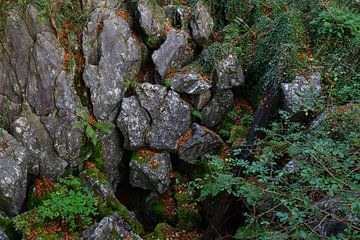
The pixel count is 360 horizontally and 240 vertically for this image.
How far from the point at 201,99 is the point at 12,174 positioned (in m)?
5.16

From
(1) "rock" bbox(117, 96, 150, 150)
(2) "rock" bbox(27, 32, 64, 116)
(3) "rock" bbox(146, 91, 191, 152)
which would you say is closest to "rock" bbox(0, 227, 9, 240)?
(2) "rock" bbox(27, 32, 64, 116)

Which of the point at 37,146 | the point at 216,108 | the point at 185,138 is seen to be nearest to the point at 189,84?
the point at 216,108

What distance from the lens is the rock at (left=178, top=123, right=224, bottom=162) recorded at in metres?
9.18

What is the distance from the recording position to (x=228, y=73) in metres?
9.55

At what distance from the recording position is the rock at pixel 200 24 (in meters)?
10.1

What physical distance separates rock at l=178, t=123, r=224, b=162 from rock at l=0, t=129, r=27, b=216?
4.00 metres

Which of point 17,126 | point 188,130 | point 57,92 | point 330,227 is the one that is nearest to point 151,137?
point 188,130

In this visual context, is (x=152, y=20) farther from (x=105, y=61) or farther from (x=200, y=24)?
(x=105, y=61)

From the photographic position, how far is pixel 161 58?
9.47m

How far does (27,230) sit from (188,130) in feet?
15.4

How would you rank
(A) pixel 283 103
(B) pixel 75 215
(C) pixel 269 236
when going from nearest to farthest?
(C) pixel 269 236 < (B) pixel 75 215 < (A) pixel 283 103

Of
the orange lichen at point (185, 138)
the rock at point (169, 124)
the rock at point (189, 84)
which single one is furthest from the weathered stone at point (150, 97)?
the orange lichen at point (185, 138)

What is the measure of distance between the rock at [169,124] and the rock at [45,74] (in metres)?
2.65

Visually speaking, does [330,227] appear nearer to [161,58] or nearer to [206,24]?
[161,58]
